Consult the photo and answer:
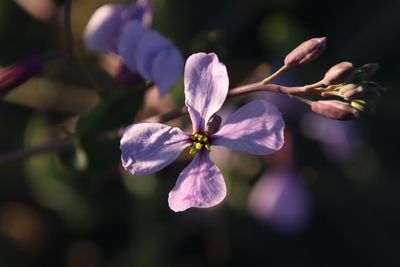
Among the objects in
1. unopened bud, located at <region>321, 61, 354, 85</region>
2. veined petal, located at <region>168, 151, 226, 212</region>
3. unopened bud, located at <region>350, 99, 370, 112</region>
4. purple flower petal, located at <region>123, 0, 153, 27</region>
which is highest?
unopened bud, located at <region>321, 61, 354, 85</region>

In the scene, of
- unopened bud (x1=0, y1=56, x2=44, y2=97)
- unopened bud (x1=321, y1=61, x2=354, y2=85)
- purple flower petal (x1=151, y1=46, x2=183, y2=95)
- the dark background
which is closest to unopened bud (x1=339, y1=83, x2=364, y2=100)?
unopened bud (x1=321, y1=61, x2=354, y2=85)

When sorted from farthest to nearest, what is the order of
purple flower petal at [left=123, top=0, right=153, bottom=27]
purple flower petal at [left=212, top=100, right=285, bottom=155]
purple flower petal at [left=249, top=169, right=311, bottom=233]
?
purple flower petal at [left=249, top=169, right=311, bottom=233] → purple flower petal at [left=123, top=0, right=153, bottom=27] → purple flower petal at [left=212, top=100, right=285, bottom=155]

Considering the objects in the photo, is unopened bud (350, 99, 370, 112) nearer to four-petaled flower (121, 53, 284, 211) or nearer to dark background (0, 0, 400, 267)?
four-petaled flower (121, 53, 284, 211)

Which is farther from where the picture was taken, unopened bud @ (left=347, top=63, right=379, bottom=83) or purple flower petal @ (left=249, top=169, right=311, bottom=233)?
purple flower petal @ (left=249, top=169, right=311, bottom=233)

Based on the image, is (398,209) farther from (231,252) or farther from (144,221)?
(144,221)

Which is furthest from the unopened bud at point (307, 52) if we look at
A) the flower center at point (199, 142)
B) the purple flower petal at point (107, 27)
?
the purple flower petal at point (107, 27)

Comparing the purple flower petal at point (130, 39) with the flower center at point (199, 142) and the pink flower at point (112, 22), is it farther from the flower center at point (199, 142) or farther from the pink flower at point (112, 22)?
the flower center at point (199, 142)

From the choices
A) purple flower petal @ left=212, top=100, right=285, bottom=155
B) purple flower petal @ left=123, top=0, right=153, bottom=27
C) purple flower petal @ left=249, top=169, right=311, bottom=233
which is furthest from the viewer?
purple flower petal @ left=249, top=169, right=311, bottom=233

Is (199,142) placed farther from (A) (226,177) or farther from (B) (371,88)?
(A) (226,177)
